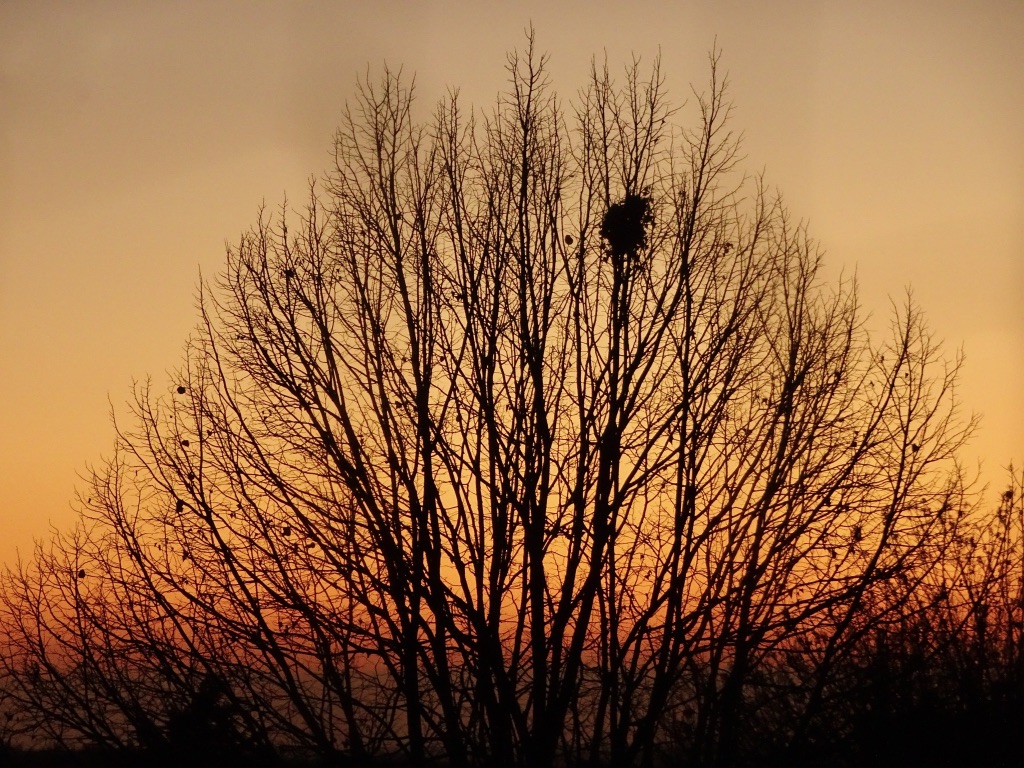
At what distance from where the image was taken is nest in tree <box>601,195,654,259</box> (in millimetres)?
10000

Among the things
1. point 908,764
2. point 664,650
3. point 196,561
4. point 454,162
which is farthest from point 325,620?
point 908,764

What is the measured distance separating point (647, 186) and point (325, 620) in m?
5.91

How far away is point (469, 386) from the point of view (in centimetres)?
1119

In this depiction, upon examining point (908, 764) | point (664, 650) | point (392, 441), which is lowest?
point (908, 764)

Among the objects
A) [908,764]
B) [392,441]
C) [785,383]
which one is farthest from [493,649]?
[908,764]

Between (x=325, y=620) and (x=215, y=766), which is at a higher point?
(x=325, y=620)

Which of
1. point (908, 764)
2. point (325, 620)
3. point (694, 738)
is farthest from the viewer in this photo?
point (908, 764)

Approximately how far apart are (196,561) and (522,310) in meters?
4.60

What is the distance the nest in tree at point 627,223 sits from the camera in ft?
32.8

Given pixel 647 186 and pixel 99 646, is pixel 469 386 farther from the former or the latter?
pixel 99 646

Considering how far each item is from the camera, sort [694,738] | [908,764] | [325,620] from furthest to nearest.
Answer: [908,764], [694,738], [325,620]

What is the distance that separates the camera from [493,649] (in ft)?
36.0

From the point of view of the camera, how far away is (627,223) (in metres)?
10.2

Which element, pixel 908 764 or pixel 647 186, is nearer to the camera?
pixel 647 186
